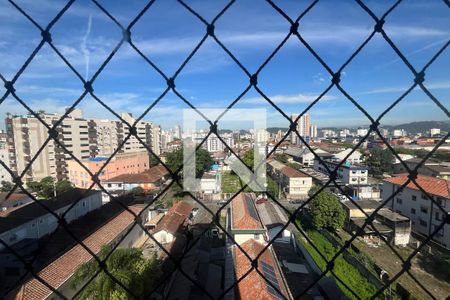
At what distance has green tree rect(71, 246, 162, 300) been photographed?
10.2 ft

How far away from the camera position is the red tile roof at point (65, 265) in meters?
3.45

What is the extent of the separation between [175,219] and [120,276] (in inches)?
155

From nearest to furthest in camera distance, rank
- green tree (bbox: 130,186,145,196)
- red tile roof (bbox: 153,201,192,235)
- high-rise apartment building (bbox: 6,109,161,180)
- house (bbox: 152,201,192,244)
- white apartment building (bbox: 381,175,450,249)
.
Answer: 1. house (bbox: 152,201,192,244)
2. red tile roof (bbox: 153,201,192,235)
3. white apartment building (bbox: 381,175,450,249)
4. green tree (bbox: 130,186,145,196)
5. high-rise apartment building (bbox: 6,109,161,180)

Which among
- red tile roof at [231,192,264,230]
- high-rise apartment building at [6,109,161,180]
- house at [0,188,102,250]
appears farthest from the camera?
high-rise apartment building at [6,109,161,180]

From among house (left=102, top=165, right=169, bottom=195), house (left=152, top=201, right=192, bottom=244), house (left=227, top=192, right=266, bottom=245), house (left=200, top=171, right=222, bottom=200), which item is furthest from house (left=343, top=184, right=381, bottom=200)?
house (left=102, top=165, right=169, bottom=195)

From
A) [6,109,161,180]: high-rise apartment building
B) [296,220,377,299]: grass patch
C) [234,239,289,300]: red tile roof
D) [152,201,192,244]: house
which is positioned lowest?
[296,220,377,299]: grass patch

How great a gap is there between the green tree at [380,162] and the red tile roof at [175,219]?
12.8m

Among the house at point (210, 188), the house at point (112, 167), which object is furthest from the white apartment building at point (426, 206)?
the house at point (112, 167)

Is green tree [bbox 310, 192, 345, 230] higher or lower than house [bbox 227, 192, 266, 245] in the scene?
lower

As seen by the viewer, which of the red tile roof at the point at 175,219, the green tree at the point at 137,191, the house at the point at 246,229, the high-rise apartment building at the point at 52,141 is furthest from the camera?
the high-rise apartment building at the point at 52,141

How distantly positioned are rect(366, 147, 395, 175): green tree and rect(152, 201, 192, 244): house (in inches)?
515

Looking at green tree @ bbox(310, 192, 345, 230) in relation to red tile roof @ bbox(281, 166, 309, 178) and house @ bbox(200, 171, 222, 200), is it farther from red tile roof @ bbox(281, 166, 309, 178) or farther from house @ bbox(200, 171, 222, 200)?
house @ bbox(200, 171, 222, 200)

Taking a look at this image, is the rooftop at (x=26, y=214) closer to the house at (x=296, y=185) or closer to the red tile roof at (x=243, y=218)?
the red tile roof at (x=243, y=218)

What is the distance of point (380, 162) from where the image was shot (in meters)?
16.3
